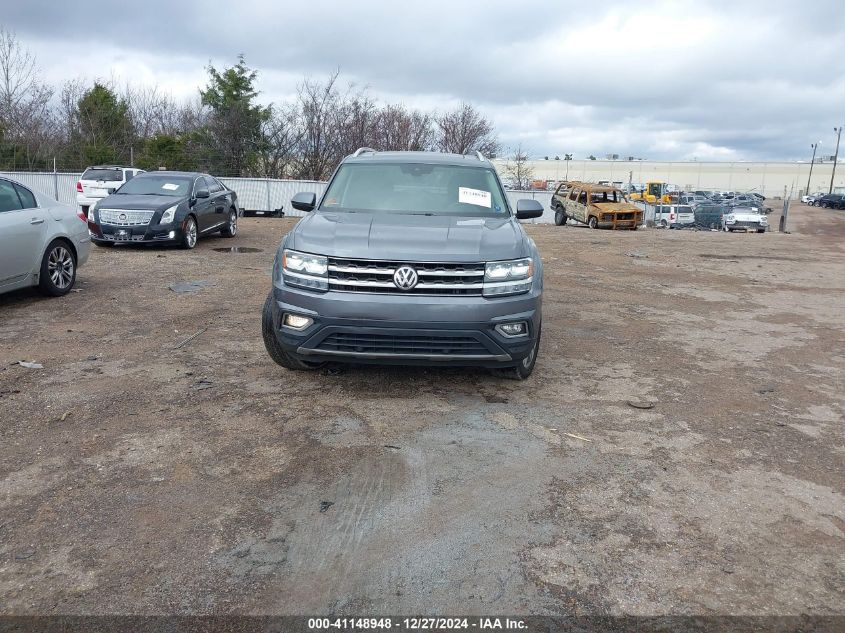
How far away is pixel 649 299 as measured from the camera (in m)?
9.92

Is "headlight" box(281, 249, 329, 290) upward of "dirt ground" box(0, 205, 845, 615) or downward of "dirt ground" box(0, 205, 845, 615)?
upward

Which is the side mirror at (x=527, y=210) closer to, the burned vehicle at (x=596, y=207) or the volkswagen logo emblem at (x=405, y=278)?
the volkswagen logo emblem at (x=405, y=278)

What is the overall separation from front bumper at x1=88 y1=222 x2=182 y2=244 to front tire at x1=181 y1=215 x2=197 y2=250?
1.39ft

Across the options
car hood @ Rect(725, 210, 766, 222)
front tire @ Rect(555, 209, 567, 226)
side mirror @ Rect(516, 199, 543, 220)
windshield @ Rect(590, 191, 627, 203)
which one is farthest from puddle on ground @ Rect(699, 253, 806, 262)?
car hood @ Rect(725, 210, 766, 222)

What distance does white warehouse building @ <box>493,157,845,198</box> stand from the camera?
11000cm

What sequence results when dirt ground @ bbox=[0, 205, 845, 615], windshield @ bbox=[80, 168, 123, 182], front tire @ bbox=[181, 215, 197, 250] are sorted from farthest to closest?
windshield @ bbox=[80, 168, 123, 182] < front tire @ bbox=[181, 215, 197, 250] < dirt ground @ bbox=[0, 205, 845, 615]

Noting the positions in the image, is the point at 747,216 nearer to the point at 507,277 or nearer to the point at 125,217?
the point at 125,217

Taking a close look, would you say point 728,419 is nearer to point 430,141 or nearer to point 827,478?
point 827,478

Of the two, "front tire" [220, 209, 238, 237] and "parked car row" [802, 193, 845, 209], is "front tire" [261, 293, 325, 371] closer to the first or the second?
"front tire" [220, 209, 238, 237]

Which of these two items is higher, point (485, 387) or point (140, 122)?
point (140, 122)

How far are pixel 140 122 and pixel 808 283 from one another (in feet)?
143

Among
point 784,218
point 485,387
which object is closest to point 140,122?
point 784,218

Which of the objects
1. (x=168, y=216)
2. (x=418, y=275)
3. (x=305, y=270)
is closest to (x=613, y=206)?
(x=168, y=216)

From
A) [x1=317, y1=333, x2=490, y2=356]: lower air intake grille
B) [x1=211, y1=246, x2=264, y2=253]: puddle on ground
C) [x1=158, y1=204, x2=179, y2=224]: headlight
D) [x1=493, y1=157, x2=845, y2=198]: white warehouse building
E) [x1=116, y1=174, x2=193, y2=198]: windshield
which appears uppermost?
[x1=493, y1=157, x2=845, y2=198]: white warehouse building
